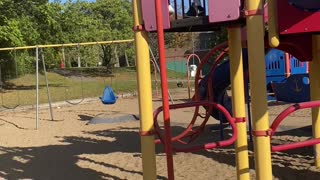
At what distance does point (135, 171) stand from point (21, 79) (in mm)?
25270

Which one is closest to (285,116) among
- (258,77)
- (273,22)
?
(258,77)

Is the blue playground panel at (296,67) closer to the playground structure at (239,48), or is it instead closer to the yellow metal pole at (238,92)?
the playground structure at (239,48)

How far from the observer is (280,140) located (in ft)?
30.2

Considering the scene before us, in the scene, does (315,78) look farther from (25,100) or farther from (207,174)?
(25,100)

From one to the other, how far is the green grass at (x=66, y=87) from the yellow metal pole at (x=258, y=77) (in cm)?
1883

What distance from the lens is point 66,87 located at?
3047 centimetres

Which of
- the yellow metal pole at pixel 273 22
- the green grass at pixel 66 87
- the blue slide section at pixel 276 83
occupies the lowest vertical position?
the green grass at pixel 66 87

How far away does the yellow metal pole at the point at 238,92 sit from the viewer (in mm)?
5422

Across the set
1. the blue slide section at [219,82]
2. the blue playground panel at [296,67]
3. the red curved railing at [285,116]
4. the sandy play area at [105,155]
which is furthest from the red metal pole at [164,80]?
the blue playground panel at [296,67]

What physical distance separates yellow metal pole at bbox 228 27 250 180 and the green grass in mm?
17415

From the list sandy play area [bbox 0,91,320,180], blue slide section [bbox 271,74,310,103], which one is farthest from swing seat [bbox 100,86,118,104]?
blue slide section [bbox 271,74,310,103]

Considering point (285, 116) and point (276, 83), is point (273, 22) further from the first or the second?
point (276, 83)

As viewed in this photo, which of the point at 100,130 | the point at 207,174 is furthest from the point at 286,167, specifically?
the point at 100,130

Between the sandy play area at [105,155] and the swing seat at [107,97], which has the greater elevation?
the swing seat at [107,97]
